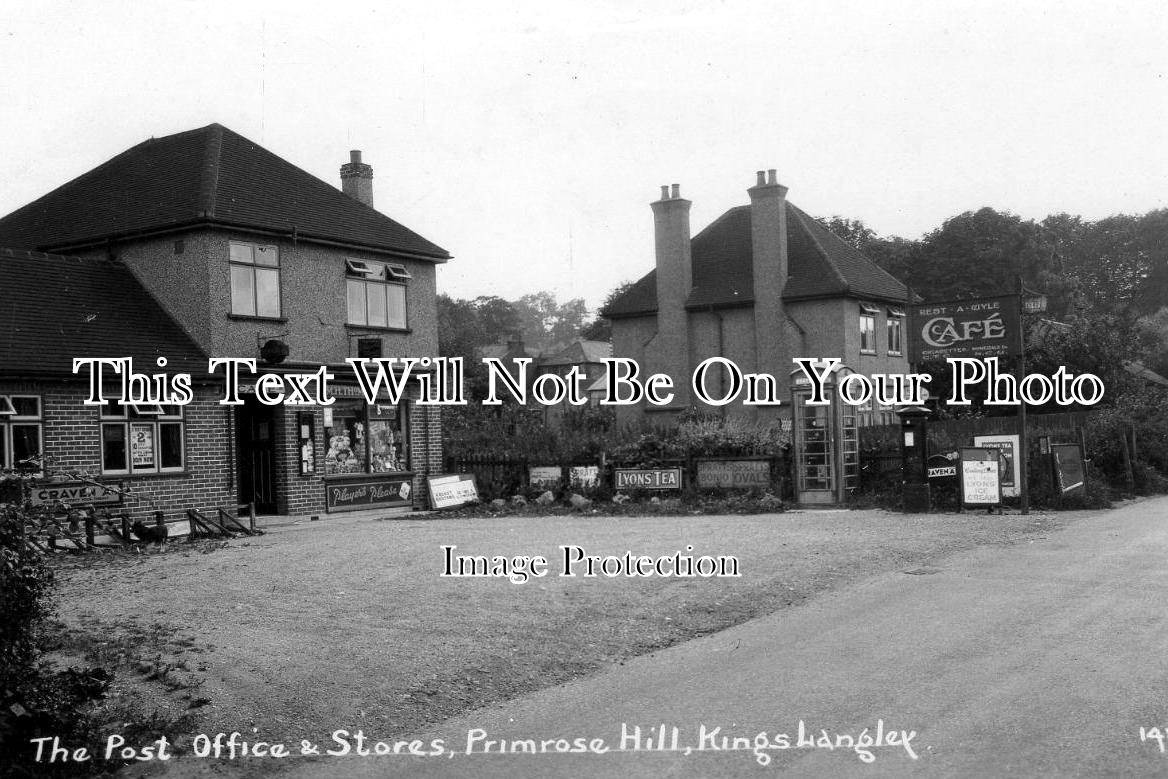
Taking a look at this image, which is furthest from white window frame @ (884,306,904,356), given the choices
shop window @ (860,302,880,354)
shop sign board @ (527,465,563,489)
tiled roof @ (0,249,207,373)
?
tiled roof @ (0,249,207,373)

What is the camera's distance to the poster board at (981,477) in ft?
75.2

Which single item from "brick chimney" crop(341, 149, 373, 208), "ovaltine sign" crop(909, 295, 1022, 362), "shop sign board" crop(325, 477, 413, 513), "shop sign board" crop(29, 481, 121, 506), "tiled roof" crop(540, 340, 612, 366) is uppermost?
"brick chimney" crop(341, 149, 373, 208)

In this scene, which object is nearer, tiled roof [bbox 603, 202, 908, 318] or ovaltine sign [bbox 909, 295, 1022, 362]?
ovaltine sign [bbox 909, 295, 1022, 362]

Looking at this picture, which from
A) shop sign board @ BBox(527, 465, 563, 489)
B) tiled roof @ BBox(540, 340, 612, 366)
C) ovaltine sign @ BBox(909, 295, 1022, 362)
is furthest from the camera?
tiled roof @ BBox(540, 340, 612, 366)

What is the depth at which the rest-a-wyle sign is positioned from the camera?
Answer: 2706 cm

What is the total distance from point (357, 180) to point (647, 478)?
11486 mm

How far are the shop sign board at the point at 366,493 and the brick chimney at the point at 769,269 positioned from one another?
15152mm

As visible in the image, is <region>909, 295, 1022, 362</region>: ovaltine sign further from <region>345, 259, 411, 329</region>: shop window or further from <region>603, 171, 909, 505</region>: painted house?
<region>345, 259, 411, 329</region>: shop window

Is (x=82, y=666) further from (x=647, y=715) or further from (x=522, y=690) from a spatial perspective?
(x=647, y=715)

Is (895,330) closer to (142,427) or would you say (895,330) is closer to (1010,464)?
(1010,464)

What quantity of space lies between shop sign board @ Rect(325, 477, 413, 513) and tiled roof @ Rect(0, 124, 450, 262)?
5.60 metres

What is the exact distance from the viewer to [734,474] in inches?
1046

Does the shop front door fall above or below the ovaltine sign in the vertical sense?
below

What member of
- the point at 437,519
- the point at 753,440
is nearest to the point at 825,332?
the point at 753,440
